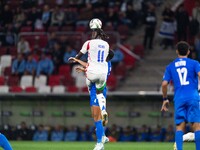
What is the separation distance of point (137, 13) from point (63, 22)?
9.85ft

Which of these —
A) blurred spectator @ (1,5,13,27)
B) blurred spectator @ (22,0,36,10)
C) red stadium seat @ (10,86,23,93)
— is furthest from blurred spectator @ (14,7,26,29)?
red stadium seat @ (10,86,23,93)

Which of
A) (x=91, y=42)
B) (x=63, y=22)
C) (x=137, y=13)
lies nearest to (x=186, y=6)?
(x=137, y=13)

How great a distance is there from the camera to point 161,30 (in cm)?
3306

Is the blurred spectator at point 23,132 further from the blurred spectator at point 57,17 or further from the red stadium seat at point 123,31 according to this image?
the red stadium seat at point 123,31

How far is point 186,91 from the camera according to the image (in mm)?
15352

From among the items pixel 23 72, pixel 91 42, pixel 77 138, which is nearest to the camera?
pixel 91 42

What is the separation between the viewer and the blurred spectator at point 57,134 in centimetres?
3078

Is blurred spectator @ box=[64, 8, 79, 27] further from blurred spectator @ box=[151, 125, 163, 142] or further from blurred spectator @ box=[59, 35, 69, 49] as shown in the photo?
blurred spectator @ box=[151, 125, 163, 142]

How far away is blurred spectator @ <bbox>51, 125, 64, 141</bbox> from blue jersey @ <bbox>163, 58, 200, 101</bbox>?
15.6 metres

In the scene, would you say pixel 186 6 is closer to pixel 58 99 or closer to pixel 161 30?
pixel 161 30

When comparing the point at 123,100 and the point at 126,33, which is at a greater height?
the point at 126,33

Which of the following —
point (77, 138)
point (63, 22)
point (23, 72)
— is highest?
point (63, 22)

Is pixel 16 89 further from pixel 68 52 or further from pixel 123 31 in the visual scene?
pixel 123 31

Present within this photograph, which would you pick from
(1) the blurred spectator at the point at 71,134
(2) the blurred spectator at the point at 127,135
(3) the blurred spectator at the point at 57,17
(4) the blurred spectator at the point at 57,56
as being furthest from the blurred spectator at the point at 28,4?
(2) the blurred spectator at the point at 127,135
